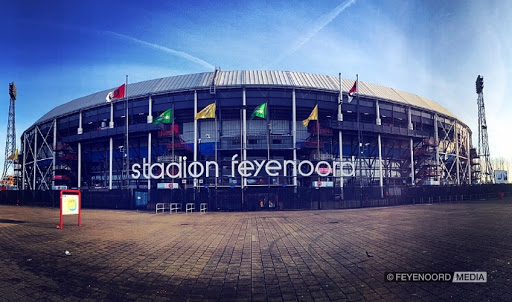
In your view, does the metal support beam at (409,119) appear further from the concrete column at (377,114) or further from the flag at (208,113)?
the flag at (208,113)

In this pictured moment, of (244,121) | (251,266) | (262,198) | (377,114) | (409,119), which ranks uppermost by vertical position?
(377,114)

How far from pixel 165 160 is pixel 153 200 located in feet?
27.3

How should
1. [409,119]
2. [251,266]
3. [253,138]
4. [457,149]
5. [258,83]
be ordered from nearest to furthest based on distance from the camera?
[251,266] → [253,138] → [258,83] → [409,119] → [457,149]

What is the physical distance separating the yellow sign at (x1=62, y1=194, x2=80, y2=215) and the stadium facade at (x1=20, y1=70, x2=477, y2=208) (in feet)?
43.1

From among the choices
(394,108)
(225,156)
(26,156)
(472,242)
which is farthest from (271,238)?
(26,156)

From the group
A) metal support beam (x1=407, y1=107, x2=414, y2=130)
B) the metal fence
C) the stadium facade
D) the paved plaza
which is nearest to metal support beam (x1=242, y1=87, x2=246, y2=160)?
the stadium facade

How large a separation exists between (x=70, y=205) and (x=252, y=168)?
19.2 meters

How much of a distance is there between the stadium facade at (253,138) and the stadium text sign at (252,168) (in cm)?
18

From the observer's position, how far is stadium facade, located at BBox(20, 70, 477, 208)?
1305 inches

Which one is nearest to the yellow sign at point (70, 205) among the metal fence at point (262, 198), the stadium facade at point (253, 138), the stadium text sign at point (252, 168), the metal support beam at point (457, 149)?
the metal fence at point (262, 198)

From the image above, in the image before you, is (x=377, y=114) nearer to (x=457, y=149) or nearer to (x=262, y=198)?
(x=457, y=149)

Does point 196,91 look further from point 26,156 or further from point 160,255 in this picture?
point 26,156

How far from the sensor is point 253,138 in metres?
33.9

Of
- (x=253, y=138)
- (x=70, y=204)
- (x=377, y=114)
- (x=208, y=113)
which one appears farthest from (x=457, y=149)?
(x=70, y=204)
